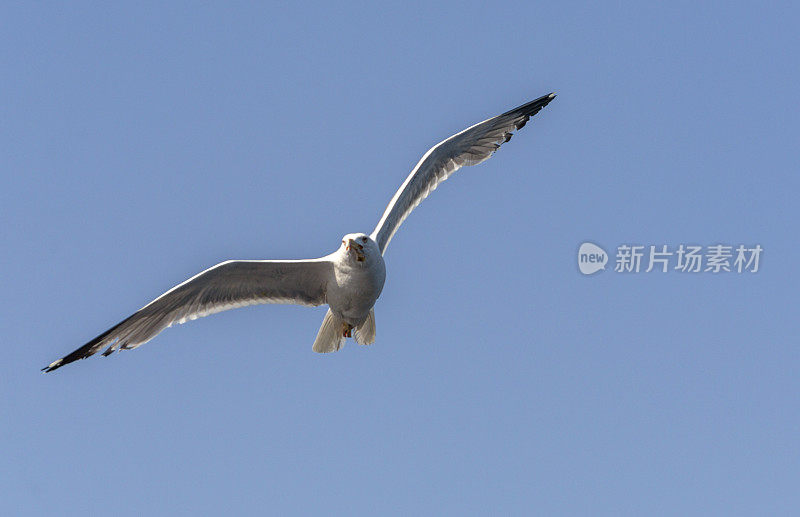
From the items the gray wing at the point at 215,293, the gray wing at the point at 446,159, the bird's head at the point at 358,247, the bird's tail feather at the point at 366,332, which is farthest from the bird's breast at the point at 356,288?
the gray wing at the point at 446,159

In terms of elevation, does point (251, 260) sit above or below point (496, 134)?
below

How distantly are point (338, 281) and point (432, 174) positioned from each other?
8.71 ft

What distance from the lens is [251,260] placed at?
12492mm

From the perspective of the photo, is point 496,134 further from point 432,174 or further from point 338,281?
point 338,281

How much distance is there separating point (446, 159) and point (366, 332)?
2.93 meters

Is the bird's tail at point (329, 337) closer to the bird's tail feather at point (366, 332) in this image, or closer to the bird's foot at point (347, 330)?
the bird's foot at point (347, 330)

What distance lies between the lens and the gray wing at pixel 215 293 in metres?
12.5

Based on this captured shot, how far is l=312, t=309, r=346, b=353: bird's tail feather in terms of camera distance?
1348 cm

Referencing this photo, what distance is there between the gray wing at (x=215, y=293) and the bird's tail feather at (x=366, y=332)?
0.74 meters

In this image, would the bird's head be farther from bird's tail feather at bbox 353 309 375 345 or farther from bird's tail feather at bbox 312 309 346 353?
bird's tail feather at bbox 312 309 346 353

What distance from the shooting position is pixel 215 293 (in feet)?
42.2

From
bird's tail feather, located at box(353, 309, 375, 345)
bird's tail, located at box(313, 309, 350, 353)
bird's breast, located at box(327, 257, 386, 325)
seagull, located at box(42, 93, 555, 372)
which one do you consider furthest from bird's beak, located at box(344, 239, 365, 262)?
bird's tail, located at box(313, 309, 350, 353)

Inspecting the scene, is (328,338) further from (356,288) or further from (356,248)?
(356,248)

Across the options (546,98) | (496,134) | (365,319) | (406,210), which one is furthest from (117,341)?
(546,98)
